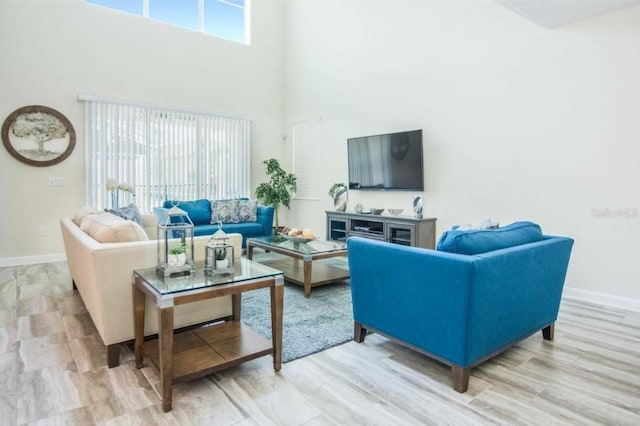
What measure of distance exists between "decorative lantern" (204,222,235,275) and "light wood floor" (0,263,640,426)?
0.60 metres

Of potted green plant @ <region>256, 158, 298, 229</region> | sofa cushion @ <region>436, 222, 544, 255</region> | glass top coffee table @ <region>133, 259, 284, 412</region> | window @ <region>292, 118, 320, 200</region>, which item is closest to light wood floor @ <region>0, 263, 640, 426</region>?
glass top coffee table @ <region>133, 259, 284, 412</region>

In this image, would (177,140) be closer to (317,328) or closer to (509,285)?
(317,328)

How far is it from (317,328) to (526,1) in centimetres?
324

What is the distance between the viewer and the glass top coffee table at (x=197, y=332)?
5.90 feet

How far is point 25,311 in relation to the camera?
315 centimetres

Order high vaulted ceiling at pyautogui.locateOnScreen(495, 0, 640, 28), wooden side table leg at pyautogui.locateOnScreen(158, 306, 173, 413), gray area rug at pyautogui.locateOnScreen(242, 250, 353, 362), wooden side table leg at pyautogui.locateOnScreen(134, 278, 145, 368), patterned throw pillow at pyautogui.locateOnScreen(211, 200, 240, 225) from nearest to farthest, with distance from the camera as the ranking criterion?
1. wooden side table leg at pyautogui.locateOnScreen(158, 306, 173, 413)
2. wooden side table leg at pyautogui.locateOnScreen(134, 278, 145, 368)
3. gray area rug at pyautogui.locateOnScreen(242, 250, 353, 362)
4. high vaulted ceiling at pyautogui.locateOnScreen(495, 0, 640, 28)
5. patterned throw pillow at pyautogui.locateOnScreen(211, 200, 240, 225)

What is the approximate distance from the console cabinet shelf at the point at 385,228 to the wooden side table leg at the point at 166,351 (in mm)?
3393

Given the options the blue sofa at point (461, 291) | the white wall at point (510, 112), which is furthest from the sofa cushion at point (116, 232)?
the white wall at point (510, 112)

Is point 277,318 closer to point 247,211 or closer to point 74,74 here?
point 247,211

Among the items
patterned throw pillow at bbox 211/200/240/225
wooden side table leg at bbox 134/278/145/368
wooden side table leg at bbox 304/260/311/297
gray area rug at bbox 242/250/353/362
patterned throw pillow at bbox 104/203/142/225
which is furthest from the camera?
patterned throw pillow at bbox 211/200/240/225

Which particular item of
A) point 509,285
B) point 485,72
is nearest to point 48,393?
point 509,285

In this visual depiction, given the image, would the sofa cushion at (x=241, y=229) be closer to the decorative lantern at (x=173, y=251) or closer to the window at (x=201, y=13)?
the decorative lantern at (x=173, y=251)

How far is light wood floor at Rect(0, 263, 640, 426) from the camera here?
69.7 inches

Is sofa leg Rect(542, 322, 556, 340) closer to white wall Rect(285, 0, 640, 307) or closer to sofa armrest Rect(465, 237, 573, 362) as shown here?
sofa armrest Rect(465, 237, 573, 362)
